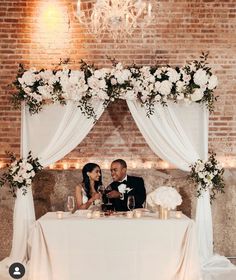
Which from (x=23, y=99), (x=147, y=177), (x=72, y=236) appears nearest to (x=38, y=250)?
(x=72, y=236)

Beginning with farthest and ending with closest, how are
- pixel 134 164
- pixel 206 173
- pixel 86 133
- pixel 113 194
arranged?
pixel 134 164
pixel 86 133
pixel 206 173
pixel 113 194

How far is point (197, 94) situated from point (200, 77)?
7.7 inches

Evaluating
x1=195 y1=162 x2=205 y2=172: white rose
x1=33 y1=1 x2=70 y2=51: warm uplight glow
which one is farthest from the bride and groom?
x1=33 y1=1 x2=70 y2=51: warm uplight glow

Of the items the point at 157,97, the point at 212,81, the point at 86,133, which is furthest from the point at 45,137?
the point at 212,81

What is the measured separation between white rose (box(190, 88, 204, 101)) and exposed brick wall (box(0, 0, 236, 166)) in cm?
139

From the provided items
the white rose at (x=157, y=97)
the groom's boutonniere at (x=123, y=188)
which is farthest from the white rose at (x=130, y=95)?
the groom's boutonniere at (x=123, y=188)

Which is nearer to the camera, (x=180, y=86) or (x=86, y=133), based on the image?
(x=180, y=86)

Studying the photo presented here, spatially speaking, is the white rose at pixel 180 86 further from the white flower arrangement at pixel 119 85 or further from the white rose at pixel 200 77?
the white rose at pixel 200 77

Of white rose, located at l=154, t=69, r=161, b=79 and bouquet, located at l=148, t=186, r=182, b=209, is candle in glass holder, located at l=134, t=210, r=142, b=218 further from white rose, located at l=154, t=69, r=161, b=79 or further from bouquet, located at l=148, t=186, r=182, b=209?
white rose, located at l=154, t=69, r=161, b=79

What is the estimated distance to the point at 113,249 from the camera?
18.5ft

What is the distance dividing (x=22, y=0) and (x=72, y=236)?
3713 millimetres

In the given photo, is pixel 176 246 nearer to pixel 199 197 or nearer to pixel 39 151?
pixel 199 197

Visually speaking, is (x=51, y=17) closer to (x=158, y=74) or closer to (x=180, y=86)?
(x=158, y=74)

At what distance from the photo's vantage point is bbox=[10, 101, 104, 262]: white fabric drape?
262 inches
